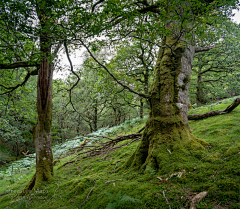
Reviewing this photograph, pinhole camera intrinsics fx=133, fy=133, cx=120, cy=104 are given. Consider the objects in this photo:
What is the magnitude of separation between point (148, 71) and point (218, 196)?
419 inches

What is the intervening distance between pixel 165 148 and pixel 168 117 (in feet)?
2.21

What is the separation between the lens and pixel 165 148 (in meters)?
2.71

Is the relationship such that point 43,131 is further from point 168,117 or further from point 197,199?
point 197,199

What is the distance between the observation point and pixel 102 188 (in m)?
2.65

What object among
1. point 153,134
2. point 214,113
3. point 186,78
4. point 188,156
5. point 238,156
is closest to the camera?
point 238,156

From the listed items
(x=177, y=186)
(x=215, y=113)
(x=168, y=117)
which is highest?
(x=168, y=117)

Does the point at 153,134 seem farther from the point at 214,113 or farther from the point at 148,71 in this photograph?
the point at 148,71

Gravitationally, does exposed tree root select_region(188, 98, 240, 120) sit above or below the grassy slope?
above

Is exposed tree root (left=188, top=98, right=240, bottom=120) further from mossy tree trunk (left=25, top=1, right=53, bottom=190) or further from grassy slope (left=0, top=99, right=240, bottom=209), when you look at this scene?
mossy tree trunk (left=25, top=1, right=53, bottom=190)

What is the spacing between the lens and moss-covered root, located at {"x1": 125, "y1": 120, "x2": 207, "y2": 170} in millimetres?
2506

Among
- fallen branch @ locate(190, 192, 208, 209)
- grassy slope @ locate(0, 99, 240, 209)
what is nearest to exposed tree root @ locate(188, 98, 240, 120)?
grassy slope @ locate(0, 99, 240, 209)

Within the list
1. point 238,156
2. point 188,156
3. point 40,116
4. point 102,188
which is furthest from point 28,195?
point 238,156

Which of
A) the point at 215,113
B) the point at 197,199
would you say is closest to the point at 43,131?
the point at 197,199

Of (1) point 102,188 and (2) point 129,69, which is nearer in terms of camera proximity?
(1) point 102,188
